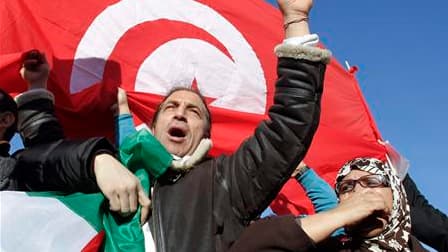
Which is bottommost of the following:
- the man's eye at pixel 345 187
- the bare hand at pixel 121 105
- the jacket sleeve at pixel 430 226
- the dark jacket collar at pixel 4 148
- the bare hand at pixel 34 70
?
the jacket sleeve at pixel 430 226

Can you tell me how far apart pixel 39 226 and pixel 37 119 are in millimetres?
1005

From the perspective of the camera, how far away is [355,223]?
2.26m

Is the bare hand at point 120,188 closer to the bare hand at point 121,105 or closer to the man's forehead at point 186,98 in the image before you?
the man's forehead at point 186,98

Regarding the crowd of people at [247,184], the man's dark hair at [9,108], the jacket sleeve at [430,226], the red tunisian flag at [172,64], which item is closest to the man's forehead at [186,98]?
the crowd of people at [247,184]

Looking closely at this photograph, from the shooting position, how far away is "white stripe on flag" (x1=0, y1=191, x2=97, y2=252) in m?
2.14

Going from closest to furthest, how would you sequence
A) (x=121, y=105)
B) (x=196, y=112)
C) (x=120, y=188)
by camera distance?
1. (x=120, y=188)
2. (x=196, y=112)
3. (x=121, y=105)

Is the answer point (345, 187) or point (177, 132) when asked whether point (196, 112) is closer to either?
point (177, 132)

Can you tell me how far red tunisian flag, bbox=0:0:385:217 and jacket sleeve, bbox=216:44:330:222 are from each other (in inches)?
65.9

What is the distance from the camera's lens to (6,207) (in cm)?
222

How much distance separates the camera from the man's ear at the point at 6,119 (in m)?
3.02

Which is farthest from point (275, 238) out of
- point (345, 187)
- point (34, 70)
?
point (34, 70)

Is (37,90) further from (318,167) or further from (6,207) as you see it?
(318,167)

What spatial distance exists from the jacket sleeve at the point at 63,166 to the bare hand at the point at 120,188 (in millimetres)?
77

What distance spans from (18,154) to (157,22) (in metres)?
1.91
